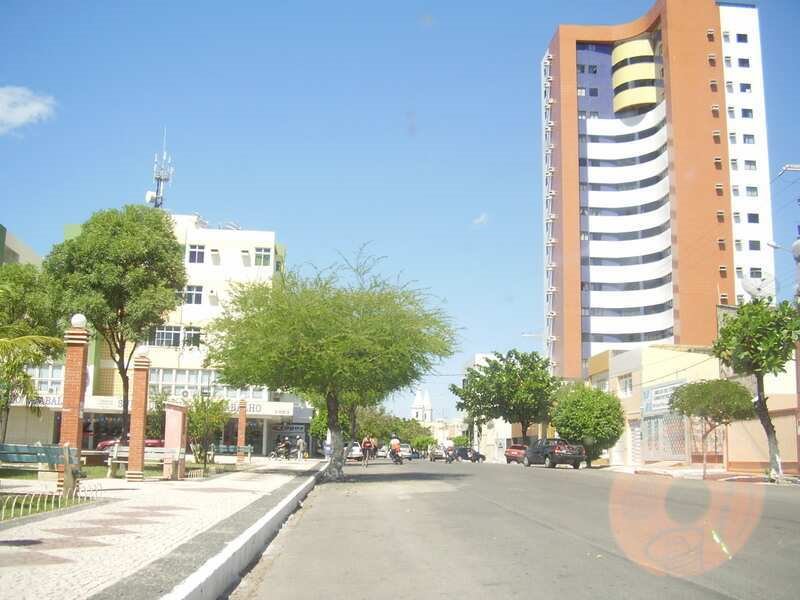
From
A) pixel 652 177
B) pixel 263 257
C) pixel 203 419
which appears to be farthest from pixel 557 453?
pixel 652 177

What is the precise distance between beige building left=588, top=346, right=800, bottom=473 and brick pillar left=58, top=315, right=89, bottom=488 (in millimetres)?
28181

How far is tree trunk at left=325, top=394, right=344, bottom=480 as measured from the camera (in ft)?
99.1

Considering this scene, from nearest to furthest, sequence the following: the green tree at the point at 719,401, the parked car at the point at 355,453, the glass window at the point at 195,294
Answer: the green tree at the point at 719,401 → the parked car at the point at 355,453 → the glass window at the point at 195,294

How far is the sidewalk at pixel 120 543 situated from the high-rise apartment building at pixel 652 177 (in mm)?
77659

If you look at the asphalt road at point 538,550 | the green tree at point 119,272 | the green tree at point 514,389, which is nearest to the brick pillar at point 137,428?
the green tree at point 119,272

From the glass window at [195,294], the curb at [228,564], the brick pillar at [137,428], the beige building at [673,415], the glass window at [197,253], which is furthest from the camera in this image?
the glass window at [197,253]

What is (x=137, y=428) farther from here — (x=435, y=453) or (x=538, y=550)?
(x=435, y=453)

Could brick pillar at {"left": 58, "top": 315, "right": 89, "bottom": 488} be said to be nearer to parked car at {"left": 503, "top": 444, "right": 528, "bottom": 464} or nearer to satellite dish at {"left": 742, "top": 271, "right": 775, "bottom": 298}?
satellite dish at {"left": 742, "top": 271, "right": 775, "bottom": 298}

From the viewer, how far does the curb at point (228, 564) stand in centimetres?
662

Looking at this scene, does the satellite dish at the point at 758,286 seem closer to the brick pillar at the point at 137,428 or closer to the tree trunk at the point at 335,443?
the tree trunk at the point at 335,443

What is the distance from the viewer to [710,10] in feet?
300

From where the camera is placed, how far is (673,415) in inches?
1964

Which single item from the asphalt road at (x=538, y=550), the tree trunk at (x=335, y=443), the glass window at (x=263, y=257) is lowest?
the asphalt road at (x=538, y=550)

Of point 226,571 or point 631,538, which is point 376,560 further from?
point 631,538
